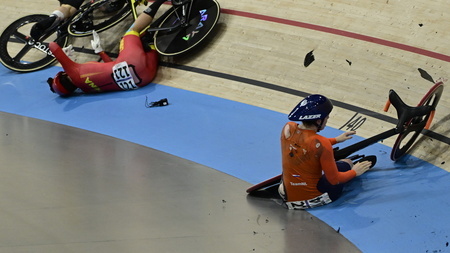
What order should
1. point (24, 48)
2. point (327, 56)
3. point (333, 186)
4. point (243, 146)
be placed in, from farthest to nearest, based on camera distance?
point (24, 48) < point (327, 56) < point (243, 146) < point (333, 186)

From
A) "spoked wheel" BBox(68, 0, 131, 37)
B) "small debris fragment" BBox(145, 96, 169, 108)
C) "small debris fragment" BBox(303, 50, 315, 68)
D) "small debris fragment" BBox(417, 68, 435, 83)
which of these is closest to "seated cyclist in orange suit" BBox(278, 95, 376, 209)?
"small debris fragment" BBox(417, 68, 435, 83)

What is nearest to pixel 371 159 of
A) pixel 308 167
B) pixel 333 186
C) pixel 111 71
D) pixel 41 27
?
pixel 333 186

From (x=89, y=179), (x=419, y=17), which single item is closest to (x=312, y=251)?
(x=89, y=179)

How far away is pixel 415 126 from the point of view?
5.75 m

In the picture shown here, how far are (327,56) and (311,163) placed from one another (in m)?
2.62

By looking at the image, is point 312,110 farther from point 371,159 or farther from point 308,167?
point 371,159

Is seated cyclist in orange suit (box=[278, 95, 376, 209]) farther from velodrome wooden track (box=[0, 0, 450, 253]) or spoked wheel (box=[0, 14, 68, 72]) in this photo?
spoked wheel (box=[0, 14, 68, 72])

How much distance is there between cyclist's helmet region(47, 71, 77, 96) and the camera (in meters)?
7.43

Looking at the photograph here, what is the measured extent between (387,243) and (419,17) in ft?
11.9

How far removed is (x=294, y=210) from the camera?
17.5 ft

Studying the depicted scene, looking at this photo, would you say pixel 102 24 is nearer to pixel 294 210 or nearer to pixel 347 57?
pixel 347 57

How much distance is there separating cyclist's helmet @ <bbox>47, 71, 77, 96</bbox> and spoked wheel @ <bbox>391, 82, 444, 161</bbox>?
12.5ft

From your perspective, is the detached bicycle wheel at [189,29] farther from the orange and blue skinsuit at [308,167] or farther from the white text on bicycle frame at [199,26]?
the orange and blue skinsuit at [308,167]

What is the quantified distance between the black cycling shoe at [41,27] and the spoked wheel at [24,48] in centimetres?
9
